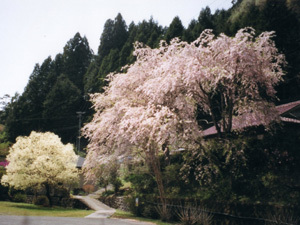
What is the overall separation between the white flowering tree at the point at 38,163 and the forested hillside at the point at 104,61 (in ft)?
62.4

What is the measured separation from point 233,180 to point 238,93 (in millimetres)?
4233

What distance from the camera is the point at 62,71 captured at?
59.1m

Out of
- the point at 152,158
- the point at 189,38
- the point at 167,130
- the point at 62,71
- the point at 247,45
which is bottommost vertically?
the point at 152,158

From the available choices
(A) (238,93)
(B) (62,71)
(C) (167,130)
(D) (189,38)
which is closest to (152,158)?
(C) (167,130)

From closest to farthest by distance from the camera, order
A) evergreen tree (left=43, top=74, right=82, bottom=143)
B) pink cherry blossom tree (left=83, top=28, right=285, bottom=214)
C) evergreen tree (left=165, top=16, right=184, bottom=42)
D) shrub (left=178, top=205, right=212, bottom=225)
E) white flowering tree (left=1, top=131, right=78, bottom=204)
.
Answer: shrub (left=178, top=205, right=212, bottom=225), pink cherry blossom tree (left=83, top=28, right=285, bottom=214), white flowering tree (left=1, top=131, right=78, bottom=204), evergreen tree (left=165, top=16, right=184, bottom=42), evergreen tree (left=43, top=74, right=82, bottom=143)

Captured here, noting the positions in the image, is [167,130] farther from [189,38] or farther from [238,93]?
[189,38]

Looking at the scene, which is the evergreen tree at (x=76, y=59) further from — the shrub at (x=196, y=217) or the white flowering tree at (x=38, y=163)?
the shrub at (x=196, y=217)

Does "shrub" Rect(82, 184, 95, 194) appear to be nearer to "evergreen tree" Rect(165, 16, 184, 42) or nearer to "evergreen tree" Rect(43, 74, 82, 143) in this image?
"evergreen tree" Rect(43, 74, 82, 143)

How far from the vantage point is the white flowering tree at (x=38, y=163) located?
19.9 metres

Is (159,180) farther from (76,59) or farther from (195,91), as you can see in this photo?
(76,59)

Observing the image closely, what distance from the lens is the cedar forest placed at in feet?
36.6

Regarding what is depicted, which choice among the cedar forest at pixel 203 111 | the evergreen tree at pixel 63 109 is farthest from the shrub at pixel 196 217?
the evergreen tree at pixel 63 109

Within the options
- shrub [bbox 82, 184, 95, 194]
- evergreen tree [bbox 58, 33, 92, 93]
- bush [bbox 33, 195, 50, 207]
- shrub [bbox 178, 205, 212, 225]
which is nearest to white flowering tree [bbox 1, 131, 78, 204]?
bush [bbox 33, 195, 50, 207]

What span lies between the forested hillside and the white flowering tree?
62.4 feet
